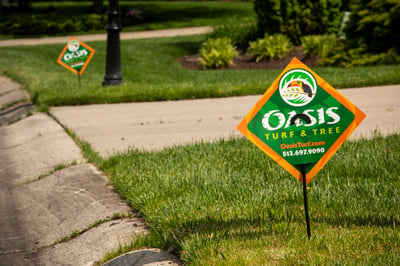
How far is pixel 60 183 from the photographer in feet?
17.3

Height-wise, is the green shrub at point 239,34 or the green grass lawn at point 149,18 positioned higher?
the green shrub at point 239,34

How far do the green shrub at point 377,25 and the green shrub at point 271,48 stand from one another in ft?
5.11

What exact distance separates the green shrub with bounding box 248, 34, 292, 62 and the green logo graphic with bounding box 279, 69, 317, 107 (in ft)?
33.1

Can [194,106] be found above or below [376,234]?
below

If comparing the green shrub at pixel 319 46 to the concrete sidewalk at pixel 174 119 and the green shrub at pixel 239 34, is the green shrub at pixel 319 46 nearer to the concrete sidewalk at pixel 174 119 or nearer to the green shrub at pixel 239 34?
the green shrub at pixel 239 34

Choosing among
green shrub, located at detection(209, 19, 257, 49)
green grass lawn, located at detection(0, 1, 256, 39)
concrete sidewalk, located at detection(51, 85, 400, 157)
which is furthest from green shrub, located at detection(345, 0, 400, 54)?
green grass lawn, located at detection(0, 1, 256, 39)

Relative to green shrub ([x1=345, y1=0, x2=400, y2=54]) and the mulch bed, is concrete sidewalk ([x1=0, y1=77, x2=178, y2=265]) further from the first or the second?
green shrub ([x1=345, y1=0, x2=400, y2=54])

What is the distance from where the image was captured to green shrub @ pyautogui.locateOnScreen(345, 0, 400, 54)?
1185cm

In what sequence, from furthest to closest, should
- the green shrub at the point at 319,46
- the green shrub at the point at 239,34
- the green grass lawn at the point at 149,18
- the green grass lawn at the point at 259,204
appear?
the green grass lawn at the point at 149,18, the green shrub at the point at 239,34, the green shrub at the point at 319,46, the green grass lawn at the point at 259,204

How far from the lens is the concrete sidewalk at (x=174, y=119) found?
21.0 ft

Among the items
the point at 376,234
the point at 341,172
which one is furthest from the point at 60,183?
the point at 376,234

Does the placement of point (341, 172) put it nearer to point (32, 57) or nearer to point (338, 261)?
point (338, 261)

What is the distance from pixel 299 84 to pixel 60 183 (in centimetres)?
295

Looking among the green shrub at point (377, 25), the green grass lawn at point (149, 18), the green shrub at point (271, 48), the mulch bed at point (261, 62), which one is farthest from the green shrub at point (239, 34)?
the green grass lawn at point (149, 18)
